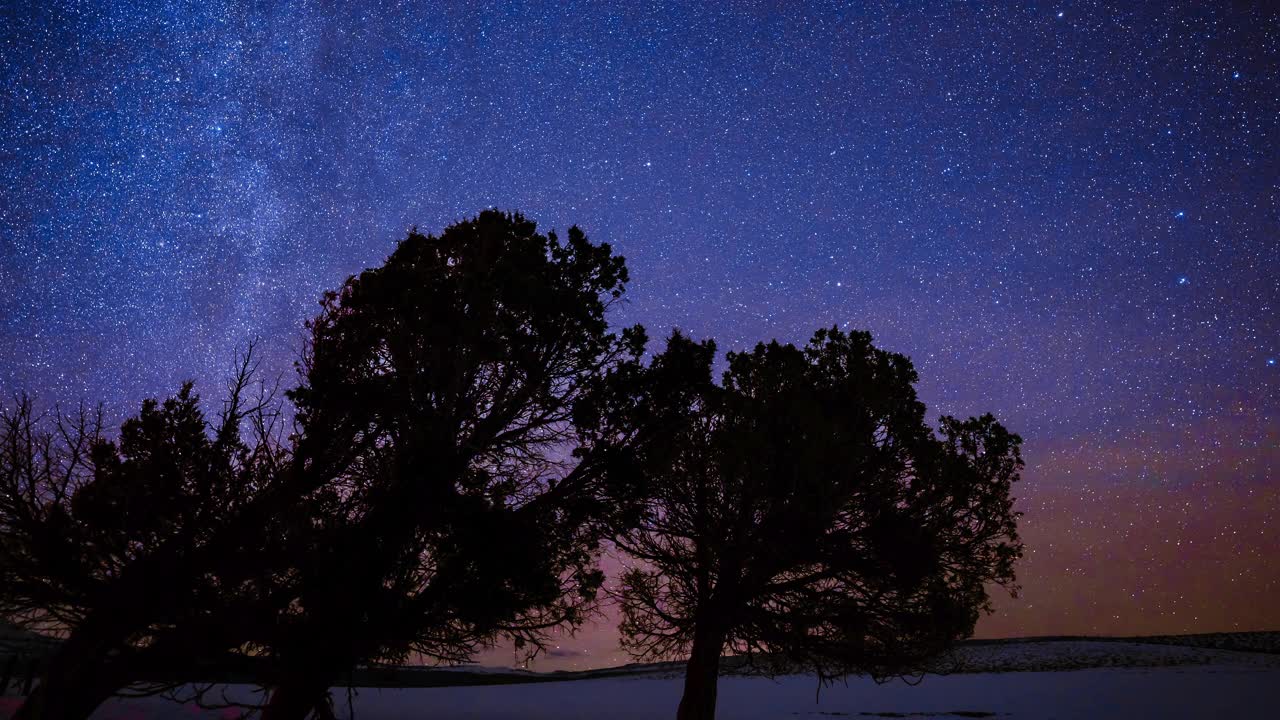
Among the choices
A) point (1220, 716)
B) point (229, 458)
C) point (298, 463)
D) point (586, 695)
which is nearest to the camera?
point (229, 458)

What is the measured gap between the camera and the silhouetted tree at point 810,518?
13.2 metres

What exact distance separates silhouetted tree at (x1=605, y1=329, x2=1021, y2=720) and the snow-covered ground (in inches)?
726

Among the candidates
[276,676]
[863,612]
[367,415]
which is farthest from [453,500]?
[863,612]

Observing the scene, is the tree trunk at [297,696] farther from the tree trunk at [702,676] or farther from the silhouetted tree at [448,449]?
the tree trunk at [702,676]

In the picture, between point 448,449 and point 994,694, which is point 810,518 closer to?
point 448,449

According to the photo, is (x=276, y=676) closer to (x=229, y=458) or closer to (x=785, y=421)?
(x=229, y=458)

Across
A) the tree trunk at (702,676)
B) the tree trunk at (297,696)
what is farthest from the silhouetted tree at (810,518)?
the tree trunk at (297,696)

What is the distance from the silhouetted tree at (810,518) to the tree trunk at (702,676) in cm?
3

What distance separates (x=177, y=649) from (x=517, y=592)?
4826mm

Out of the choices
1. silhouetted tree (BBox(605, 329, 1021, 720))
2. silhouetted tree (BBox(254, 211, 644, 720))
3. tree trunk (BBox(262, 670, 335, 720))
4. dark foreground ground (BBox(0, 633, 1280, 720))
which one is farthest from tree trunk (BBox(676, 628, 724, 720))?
dark foreground ground (BBox(0, 633, 1280, 720))

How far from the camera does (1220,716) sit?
1073 inches

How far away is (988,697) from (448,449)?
129ft

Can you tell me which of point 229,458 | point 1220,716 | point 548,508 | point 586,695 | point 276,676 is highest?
point 229,458

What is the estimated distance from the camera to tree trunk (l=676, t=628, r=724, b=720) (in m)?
13.0
